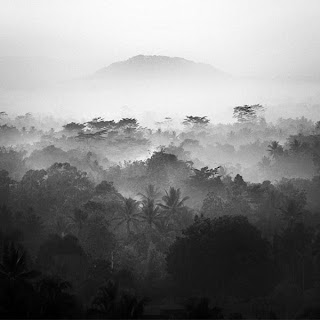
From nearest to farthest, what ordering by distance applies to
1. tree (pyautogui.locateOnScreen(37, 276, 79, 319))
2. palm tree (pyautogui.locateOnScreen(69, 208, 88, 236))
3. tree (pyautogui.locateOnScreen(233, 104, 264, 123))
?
tree (pyautogui.locateOnScreen(37, 276, 79, 319)), palm tree (pyautogui.locateOnScreen(69, 208, 88, 236)), tree (pyautogui.locateOnScreen(233, 104, 264, 123))

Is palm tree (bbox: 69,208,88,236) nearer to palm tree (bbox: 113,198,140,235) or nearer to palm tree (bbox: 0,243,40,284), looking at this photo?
palm tree (bbox: 113,198,140,235)

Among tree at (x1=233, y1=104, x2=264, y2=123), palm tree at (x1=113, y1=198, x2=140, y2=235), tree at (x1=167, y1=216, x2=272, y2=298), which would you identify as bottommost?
tree at (x1=167, y1=216, x2=272, y2=298)

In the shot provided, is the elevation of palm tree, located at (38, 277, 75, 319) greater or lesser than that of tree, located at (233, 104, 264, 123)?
lesser

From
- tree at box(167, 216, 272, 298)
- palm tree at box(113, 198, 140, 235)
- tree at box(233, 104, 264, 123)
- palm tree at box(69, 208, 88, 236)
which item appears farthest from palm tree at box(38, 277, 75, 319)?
tree at box(233, 104, 264, 123)

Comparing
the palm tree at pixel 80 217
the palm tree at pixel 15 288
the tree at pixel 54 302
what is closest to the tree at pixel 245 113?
the palm tree at pixel 80 217

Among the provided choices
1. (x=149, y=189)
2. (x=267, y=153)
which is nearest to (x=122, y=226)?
(x=149, y=189)

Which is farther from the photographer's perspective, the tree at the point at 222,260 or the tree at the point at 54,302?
the tree at the point at 222,260

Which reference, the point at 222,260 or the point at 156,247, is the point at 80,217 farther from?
the point at 222,260

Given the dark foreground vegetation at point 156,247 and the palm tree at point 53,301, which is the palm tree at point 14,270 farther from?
the palm tree at point 53,301

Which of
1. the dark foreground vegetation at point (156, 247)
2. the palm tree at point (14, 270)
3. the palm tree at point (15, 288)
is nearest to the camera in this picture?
the palm tree at point (15, 288)

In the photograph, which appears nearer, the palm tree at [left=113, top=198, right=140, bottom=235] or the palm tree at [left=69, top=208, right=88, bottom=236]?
the palm tree at [left=69, top=208, right=88, bottom=236]

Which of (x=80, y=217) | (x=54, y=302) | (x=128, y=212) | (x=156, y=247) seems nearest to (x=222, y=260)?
(x=156, y=247)
